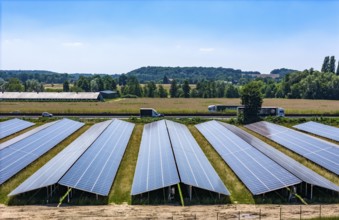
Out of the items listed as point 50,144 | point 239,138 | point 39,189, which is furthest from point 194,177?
point 50,144

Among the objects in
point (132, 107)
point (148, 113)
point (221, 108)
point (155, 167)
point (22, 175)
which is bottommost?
point (22, 175)

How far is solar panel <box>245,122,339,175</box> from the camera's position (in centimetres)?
3416

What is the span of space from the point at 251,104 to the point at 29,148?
42689 millimetres

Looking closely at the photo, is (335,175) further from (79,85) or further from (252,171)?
(79,85)

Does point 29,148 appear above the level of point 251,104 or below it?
below

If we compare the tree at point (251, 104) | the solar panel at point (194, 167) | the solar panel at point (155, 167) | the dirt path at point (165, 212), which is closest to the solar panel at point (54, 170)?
the dirt path at point (165, 212)

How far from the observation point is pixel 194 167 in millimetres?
30391

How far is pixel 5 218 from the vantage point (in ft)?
72.5

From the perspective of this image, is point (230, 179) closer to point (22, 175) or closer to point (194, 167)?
point (194, 167)

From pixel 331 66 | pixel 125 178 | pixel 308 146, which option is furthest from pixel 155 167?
pixel 331 66

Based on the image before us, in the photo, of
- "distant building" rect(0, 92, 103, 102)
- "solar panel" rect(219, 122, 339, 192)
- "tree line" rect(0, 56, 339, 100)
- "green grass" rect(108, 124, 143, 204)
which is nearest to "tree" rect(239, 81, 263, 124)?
"solar panel" rect(219, 122, 339, 192)

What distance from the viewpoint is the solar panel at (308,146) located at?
112 feet

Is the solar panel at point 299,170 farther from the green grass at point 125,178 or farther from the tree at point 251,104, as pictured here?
the tree at point 251,104

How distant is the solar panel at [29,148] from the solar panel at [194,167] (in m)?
16.2
